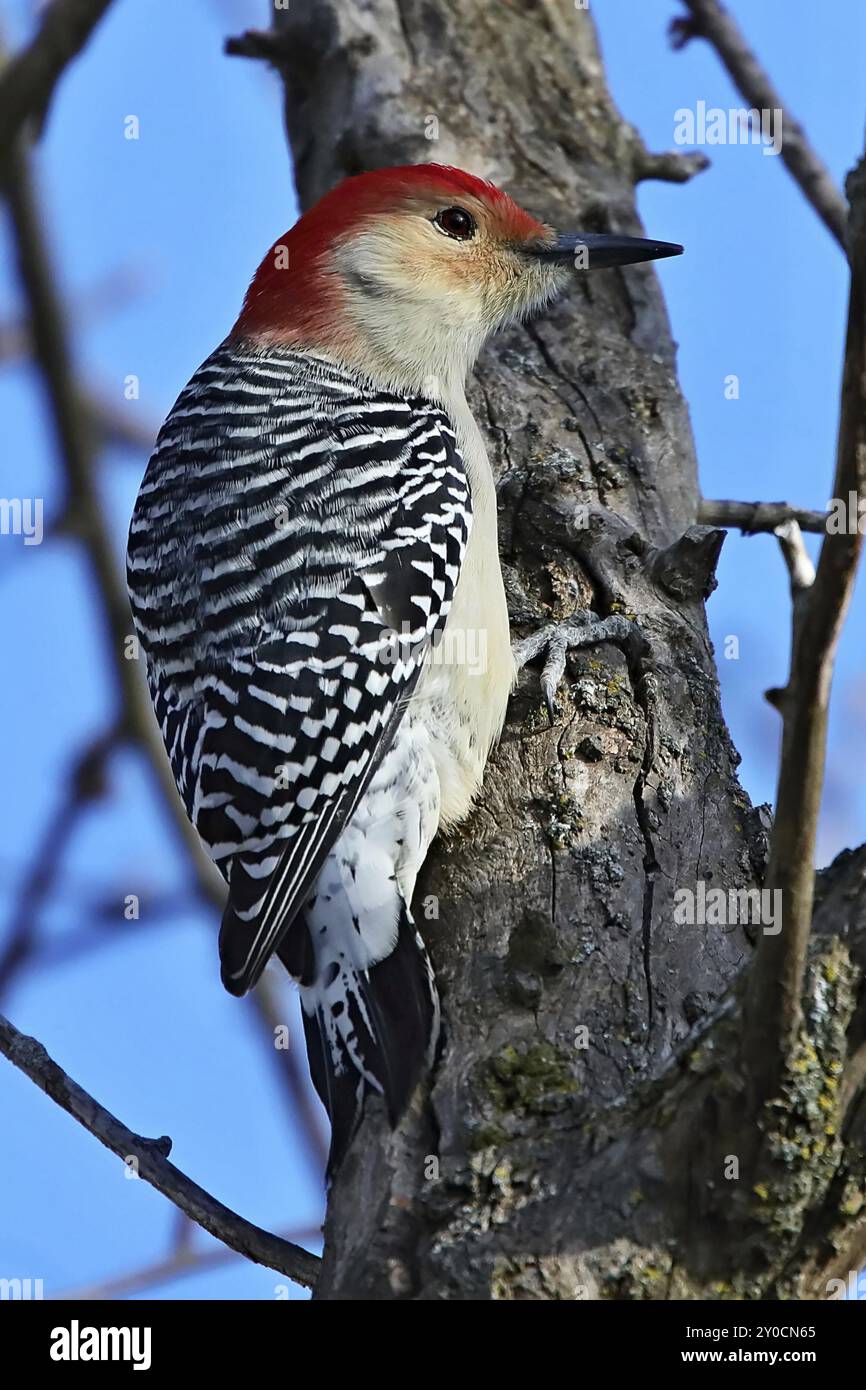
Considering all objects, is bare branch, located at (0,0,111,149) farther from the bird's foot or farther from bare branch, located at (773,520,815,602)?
bare branch, located at (773,520,815,602)

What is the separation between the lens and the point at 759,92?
586 centimetres

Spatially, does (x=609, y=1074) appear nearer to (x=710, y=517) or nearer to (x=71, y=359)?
(x=710, y=517)

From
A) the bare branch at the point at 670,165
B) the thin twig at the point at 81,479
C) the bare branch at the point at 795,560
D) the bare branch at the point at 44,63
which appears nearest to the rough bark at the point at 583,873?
the bare branch at the point at 670,165

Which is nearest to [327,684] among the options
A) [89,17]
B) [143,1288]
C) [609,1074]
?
[609,1074]

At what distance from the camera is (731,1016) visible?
8.52 ft

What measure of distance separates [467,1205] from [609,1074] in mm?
459

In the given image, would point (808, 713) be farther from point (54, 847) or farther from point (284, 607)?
point (54, 847)

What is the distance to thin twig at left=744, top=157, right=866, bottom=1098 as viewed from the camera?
217cm

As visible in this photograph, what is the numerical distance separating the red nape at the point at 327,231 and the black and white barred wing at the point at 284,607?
0.47m

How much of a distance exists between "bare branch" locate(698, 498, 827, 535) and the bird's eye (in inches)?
49.5

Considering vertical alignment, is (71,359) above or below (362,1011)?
above

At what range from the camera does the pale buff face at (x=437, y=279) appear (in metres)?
5.05

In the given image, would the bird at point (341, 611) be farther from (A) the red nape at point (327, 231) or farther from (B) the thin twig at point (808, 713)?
(B) the thin twig at point (808, 713)

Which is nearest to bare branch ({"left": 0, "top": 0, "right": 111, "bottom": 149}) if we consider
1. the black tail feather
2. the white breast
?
the white breast
